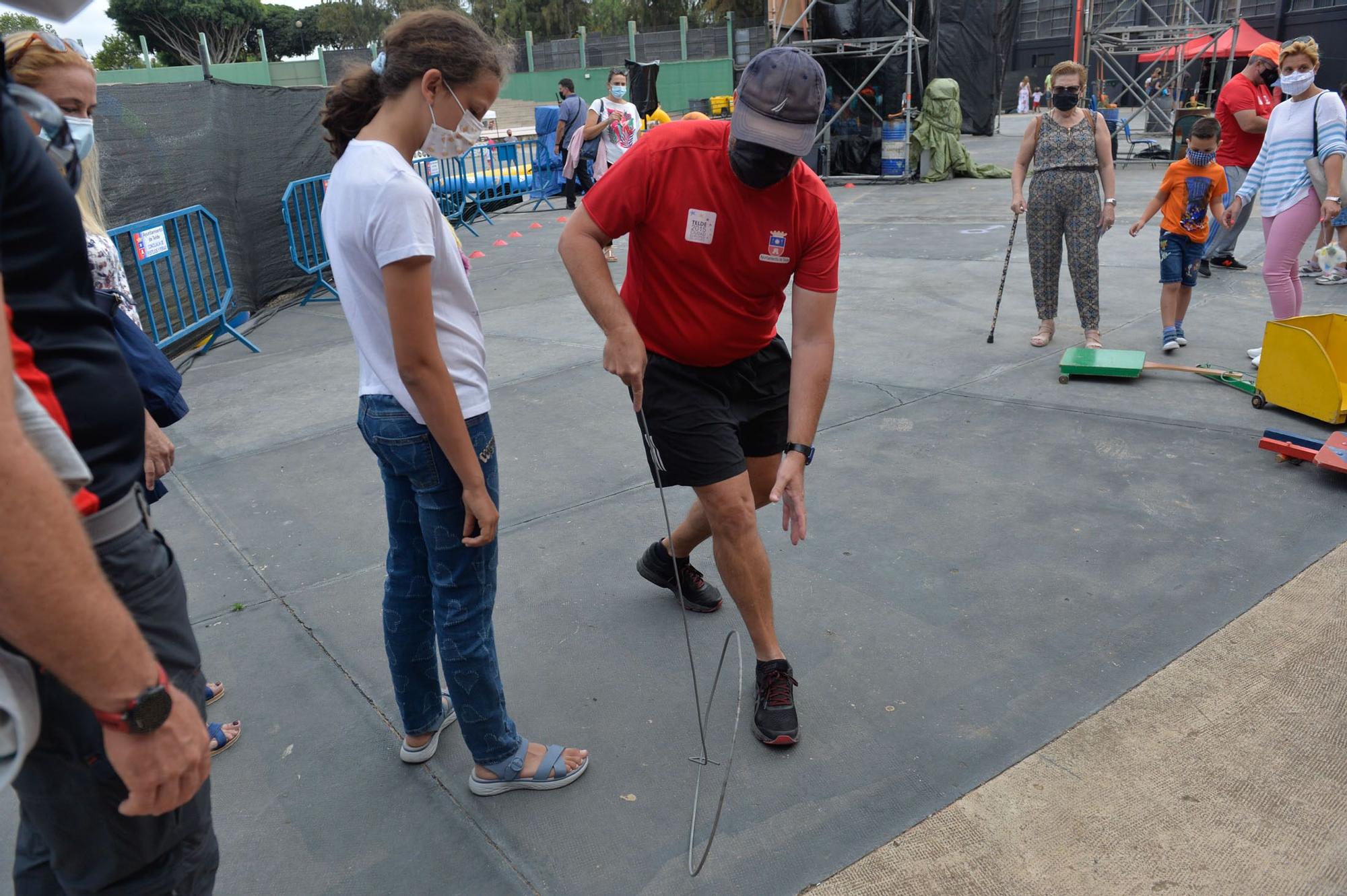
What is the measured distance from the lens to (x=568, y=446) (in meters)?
5.11

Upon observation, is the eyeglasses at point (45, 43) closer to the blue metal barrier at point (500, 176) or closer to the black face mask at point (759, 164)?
the black face mask at point (759, 164)

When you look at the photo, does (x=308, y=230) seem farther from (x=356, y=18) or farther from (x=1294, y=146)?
(x=356, y=18)

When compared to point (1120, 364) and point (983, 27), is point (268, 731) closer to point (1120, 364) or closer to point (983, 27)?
point (1120, 364)

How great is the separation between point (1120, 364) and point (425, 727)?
4.61m

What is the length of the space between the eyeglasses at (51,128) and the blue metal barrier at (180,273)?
580 cm

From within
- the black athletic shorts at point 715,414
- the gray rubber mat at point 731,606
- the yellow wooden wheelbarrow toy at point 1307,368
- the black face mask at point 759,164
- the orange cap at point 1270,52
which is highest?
the orange cap at point 1270,52

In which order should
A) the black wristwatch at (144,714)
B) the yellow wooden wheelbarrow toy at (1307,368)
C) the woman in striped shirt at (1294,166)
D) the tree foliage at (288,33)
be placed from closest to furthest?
the black wristwatch at (144,714) → the yellow wooden wheelbarrow toy at (1307,368) → the woman in striped shirt at (1294,166) → the tree foliage at (288,33)

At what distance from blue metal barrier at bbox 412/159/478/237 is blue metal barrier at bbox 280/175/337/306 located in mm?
3555

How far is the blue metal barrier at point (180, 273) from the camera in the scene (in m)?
6.91

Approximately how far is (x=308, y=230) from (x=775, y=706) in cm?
865

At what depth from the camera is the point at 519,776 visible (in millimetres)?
2598

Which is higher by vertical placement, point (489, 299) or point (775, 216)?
point (775, 216)

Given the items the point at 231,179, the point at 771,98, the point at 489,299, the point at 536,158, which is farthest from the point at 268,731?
the point at 536,158

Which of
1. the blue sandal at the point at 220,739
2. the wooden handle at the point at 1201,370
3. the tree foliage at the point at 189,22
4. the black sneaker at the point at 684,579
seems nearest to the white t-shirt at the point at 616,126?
the wooden handle at the point at 1201,370
